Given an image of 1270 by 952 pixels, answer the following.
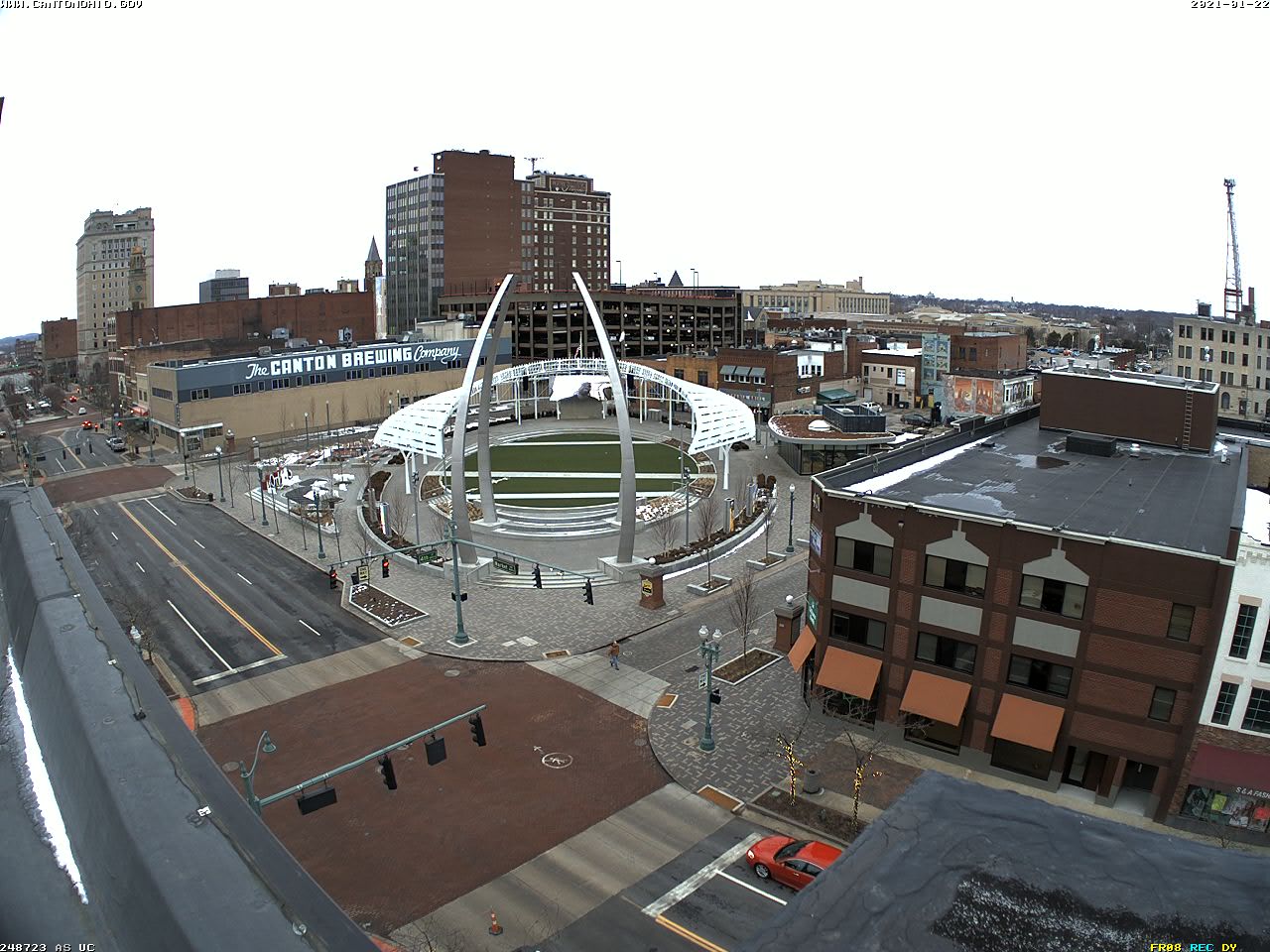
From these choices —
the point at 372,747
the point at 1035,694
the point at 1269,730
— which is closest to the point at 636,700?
the point at 372,747

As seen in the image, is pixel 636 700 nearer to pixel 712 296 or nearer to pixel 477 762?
pixel 477 762

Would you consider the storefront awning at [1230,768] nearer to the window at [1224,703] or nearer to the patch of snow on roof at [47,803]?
the window at [1224,703]

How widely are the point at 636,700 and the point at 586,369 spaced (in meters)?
44.5

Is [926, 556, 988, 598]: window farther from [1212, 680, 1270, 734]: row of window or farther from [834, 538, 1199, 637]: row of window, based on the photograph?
[1212, 680, 1270, 734]: row of window

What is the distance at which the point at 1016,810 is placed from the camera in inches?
300

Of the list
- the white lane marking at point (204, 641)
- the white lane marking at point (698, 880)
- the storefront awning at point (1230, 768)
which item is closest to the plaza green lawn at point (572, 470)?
the white lane marking at point (204, 641)

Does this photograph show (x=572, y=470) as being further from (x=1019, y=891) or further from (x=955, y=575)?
(x=1019, y=891)

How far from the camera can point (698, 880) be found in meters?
22.2

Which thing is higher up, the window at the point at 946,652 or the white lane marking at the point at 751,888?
the window at the point at 946,652

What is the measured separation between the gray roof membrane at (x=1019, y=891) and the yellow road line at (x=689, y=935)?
46.7 ft

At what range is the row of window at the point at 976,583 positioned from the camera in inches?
948

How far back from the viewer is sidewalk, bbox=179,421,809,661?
37219mm

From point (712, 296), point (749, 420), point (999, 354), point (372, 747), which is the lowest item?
point (372, 747)

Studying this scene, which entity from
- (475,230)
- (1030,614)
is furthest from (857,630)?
(475,230)
